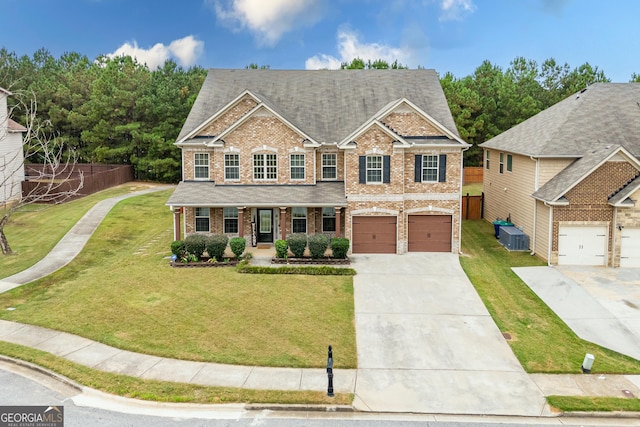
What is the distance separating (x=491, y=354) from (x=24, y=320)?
51.0 ft

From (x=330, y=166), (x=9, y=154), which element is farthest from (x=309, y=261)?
(x=9, y=154)

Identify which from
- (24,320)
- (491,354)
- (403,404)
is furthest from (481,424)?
(24,320)

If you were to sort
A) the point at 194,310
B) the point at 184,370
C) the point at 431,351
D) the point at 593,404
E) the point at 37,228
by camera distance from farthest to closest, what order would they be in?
the point at 37,228 < the point at 194,310 < the point at 431,351 < the point at 184,370 < the point at 593,404

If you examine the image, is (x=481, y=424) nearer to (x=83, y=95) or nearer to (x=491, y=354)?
(x=491, y=354)

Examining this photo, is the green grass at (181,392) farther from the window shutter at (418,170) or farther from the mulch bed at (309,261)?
the window shutter at (418,170)

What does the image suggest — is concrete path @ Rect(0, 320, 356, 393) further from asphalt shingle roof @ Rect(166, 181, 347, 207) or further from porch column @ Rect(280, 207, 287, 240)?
porch column @ Rect(280, 207, 287, 240)

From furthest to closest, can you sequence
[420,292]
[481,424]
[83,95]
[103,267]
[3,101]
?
[83,95] < [3,101] < [103,267] < [420,292] < [481,424]

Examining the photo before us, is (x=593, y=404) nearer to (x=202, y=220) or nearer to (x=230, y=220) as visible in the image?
(x=230, y=220)

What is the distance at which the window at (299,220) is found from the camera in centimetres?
2930

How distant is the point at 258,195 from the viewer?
2833 cm

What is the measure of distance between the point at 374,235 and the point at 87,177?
26934 millimetres

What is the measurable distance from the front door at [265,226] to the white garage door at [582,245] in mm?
14422

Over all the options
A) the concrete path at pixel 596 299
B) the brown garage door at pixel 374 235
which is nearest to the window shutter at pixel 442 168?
the brown garage door at pixel 374 235

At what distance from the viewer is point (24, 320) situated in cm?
1900
